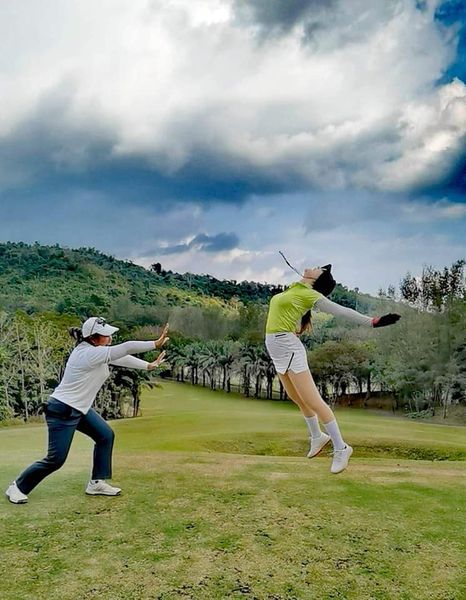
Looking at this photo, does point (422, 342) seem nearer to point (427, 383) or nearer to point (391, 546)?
point (427, 383)

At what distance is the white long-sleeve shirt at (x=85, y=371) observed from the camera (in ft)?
22.8

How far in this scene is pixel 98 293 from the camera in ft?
473

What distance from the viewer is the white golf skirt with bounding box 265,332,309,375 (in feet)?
26.8

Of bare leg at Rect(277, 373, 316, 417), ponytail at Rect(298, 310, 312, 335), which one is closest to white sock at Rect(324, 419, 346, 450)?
bare leg at Rect(277, 373, 316, 417)

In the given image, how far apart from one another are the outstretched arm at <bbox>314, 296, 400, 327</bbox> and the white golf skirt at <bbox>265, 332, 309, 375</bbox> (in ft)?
2.07

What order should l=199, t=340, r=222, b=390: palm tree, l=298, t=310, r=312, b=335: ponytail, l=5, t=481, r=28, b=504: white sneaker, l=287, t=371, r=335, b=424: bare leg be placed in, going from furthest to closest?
l=199, t=340, r=222, b=390: palm tree → l=298, t=310, r=312, b=335: ponytail → l=287, t=371, r=335, b=424: bare leg → l=5, t=481, r=28, b=504: white sneaker

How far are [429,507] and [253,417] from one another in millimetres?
27202

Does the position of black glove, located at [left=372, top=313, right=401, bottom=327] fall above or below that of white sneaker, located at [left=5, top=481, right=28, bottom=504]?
above

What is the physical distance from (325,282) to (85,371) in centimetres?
365

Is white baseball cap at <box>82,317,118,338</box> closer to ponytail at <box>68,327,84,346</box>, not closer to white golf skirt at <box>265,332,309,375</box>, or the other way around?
ponytail at <box>68,327,84,346</box>

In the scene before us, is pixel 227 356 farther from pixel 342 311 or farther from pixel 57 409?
pixel 57 409

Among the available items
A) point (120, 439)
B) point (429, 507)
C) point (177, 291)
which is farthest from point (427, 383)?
point (177, 291)

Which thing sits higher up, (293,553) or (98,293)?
(98,293)

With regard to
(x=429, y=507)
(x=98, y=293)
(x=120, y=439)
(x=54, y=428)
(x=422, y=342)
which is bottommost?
(x=120, y=439)
